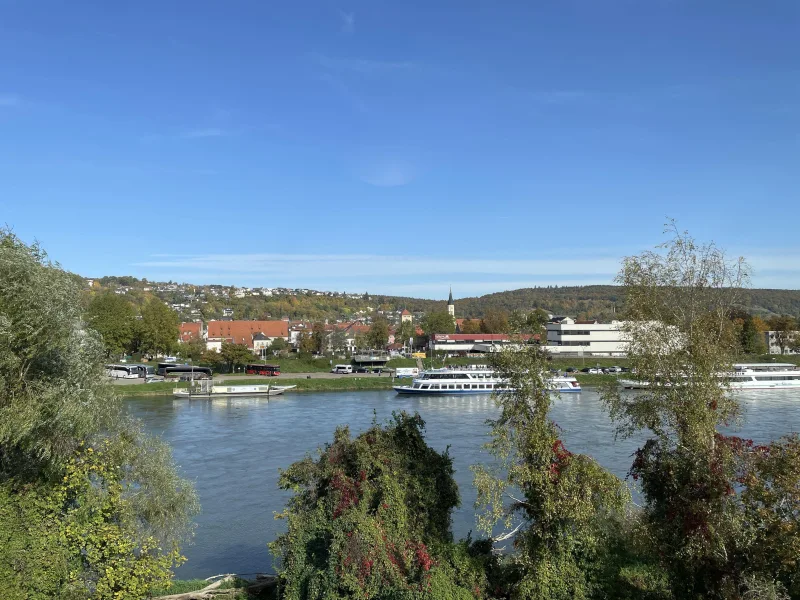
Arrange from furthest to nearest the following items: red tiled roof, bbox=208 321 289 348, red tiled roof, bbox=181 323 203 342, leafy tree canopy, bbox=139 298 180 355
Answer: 1. red tiled roof, bbox=208 321 289 348
2. red tiled roof, bbox=181 323 203 342
3. leafy tree canopy, bbox=139 298 180 355

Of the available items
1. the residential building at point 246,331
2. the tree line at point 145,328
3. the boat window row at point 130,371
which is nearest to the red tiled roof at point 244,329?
the residential building at point 246,331

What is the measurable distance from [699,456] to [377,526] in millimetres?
4100

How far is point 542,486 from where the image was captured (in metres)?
8.23

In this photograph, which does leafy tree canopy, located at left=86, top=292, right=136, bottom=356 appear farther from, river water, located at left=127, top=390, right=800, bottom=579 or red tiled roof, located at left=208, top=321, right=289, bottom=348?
red tiled roof, located at left=208, top=321, right=289, bottom=348

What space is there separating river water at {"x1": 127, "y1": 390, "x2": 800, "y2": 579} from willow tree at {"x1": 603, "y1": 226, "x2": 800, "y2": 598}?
61.7 inches

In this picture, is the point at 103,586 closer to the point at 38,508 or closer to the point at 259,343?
the point at 38,508

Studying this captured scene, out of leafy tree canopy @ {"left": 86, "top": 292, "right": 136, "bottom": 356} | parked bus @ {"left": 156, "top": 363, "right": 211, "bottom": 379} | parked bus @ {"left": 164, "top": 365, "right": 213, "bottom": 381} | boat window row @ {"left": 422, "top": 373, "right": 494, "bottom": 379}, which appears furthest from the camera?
parked bus @ {"left": 156, "top": 363, "right": 211, "bottom": 379}

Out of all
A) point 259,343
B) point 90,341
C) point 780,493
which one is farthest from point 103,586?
point 259,343

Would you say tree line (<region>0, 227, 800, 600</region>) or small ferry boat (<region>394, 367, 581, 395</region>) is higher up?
tree line (<region>0, 227, 800, 600</region>)

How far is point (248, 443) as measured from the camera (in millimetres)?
27516

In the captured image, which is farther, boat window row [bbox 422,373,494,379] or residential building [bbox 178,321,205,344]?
residential building [bbox 178,321,205,344]

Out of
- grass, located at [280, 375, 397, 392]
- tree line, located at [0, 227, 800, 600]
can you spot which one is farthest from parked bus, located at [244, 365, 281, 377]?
tree line, located at [0, 227, 800, 600]

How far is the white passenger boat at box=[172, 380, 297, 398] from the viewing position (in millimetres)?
47469

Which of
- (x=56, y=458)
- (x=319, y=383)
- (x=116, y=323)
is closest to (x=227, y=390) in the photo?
(x=319, y=383)
